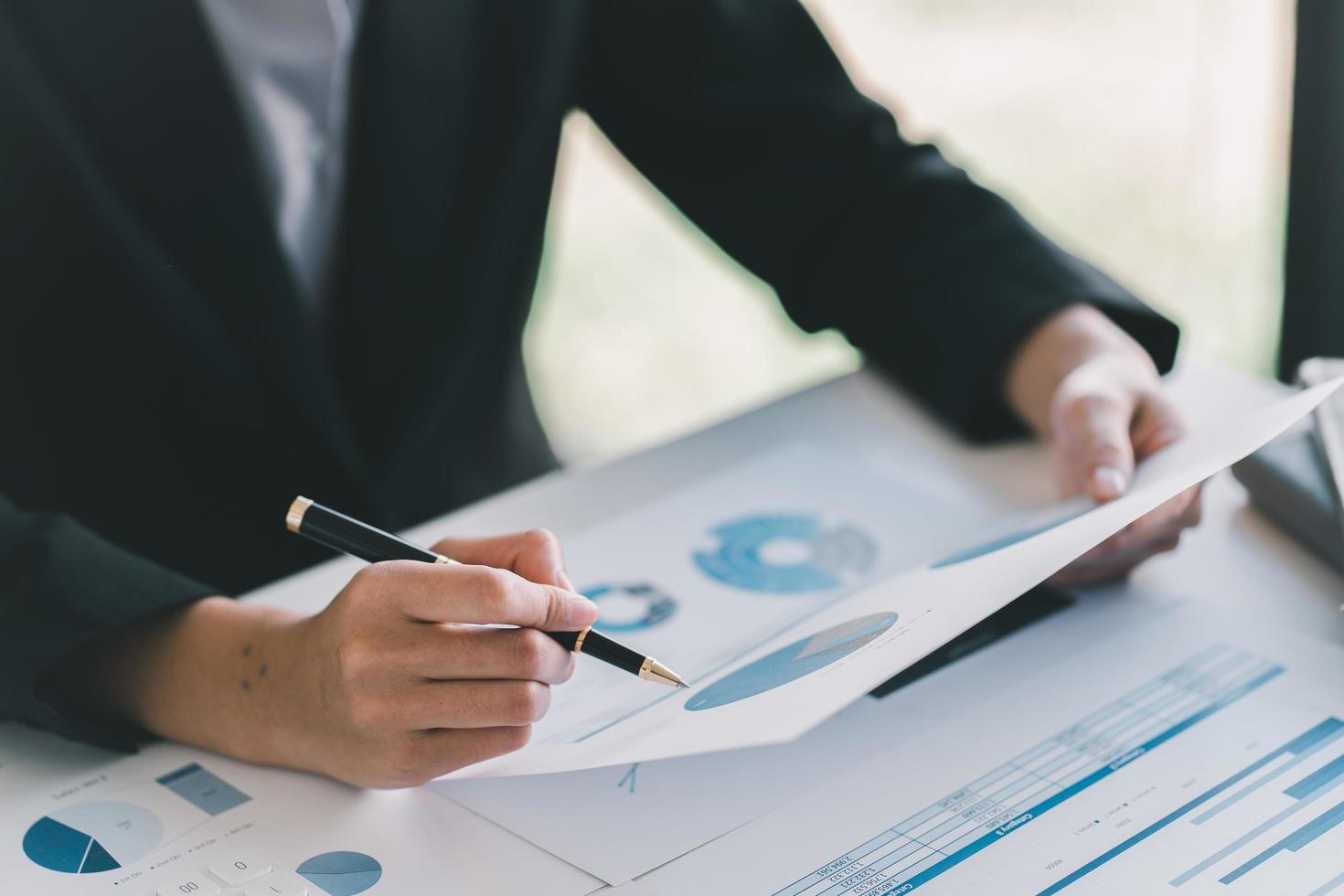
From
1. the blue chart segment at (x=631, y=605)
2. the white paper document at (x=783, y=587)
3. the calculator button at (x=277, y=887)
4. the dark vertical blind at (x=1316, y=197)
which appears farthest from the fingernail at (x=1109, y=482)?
the dark vertical blind at (x=1316, y=197)

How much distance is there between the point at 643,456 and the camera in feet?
3.09

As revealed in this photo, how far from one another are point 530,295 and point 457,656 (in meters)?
0.61

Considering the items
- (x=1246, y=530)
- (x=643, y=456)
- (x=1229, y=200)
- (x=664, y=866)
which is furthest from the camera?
(x=1229, y=200)

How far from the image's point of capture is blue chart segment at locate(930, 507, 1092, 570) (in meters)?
0.67

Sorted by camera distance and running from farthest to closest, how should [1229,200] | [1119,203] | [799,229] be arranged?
[1119,203] → [1229,200] → [799,229]

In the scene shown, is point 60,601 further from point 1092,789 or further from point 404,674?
point 1092,789

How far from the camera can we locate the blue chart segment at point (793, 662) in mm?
553

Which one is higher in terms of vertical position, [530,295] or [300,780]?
[530,295]

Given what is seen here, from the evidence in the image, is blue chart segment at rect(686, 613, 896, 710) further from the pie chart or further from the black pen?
the pie chart

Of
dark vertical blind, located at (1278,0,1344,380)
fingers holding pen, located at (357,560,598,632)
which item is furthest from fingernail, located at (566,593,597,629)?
dark vertical blind, located at (1278,0,1344,380)

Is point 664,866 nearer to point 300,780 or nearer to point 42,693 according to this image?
point 300,780

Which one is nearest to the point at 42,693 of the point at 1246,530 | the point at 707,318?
the point at 1246,530

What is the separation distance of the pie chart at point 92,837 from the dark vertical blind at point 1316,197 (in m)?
1.37

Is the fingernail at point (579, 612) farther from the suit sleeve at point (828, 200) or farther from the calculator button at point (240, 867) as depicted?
the suit sleeve at point (828, 200)
